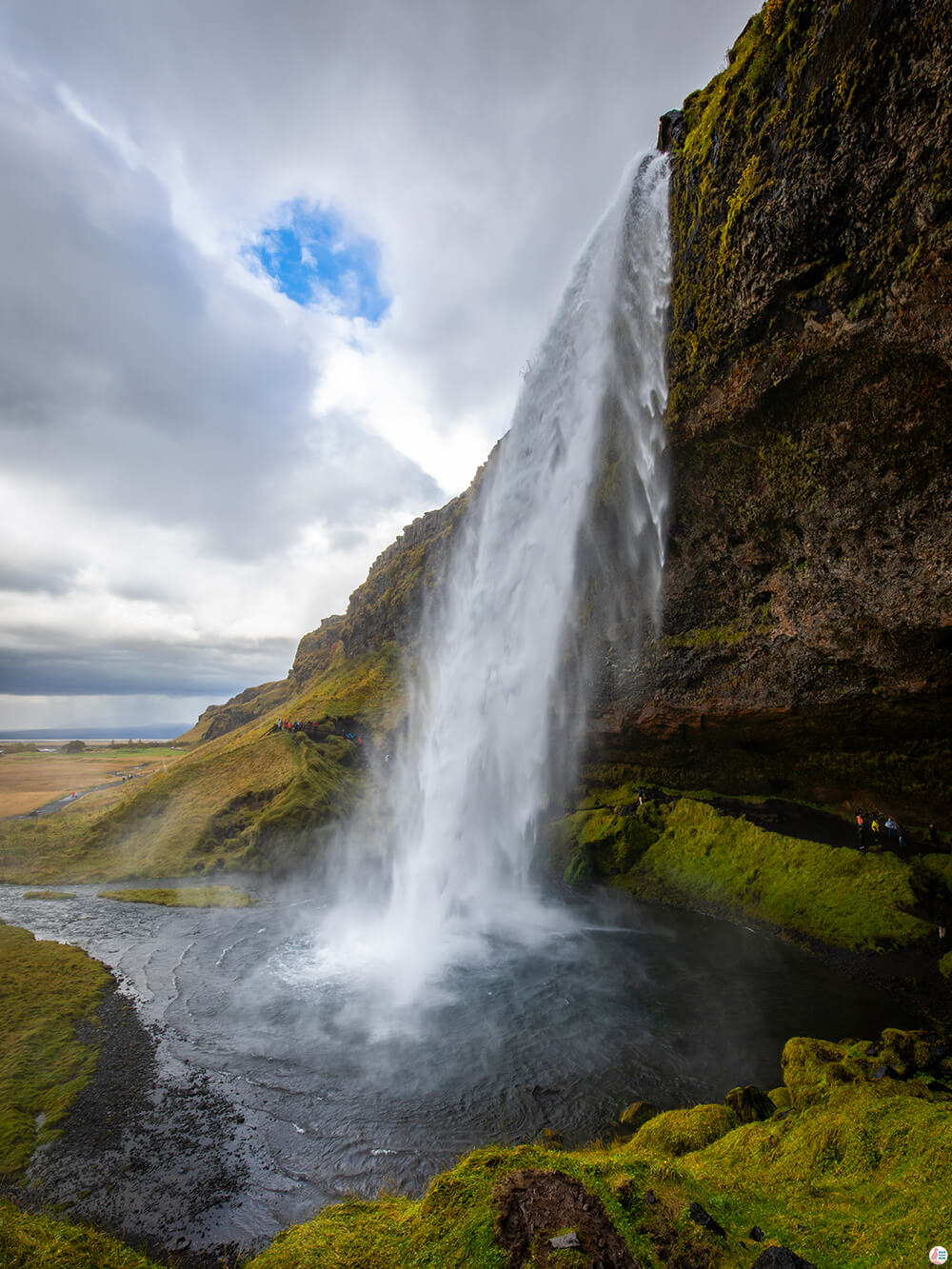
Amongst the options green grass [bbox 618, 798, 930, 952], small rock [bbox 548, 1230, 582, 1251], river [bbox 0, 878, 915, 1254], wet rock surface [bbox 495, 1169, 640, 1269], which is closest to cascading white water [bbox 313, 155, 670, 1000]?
river [bbox 0, 878, 915, 1254]

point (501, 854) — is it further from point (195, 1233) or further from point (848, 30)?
point (848, 30)

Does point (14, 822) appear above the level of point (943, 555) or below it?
below

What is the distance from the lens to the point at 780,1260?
13.8 ft

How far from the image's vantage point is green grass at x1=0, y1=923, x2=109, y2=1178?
9.38m

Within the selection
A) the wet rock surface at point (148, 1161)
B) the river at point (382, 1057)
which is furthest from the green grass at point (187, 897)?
the wet rock surface at point (148, 1161)

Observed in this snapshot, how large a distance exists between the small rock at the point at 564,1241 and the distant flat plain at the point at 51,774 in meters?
58.6

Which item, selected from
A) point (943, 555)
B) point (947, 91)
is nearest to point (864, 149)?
point (947, 91)

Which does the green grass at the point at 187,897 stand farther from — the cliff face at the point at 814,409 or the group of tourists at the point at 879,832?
the group of tourists at the point at 879,832

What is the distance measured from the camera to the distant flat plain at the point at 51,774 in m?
56.9

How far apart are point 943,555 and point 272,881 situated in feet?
101

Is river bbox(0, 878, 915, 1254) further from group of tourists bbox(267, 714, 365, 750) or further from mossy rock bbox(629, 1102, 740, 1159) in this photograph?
group of tourists bbox(267, 714, 365, 750)

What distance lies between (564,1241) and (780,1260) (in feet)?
5.35

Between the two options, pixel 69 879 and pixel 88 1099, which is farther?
pixel 69 879

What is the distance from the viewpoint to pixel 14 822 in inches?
1350
